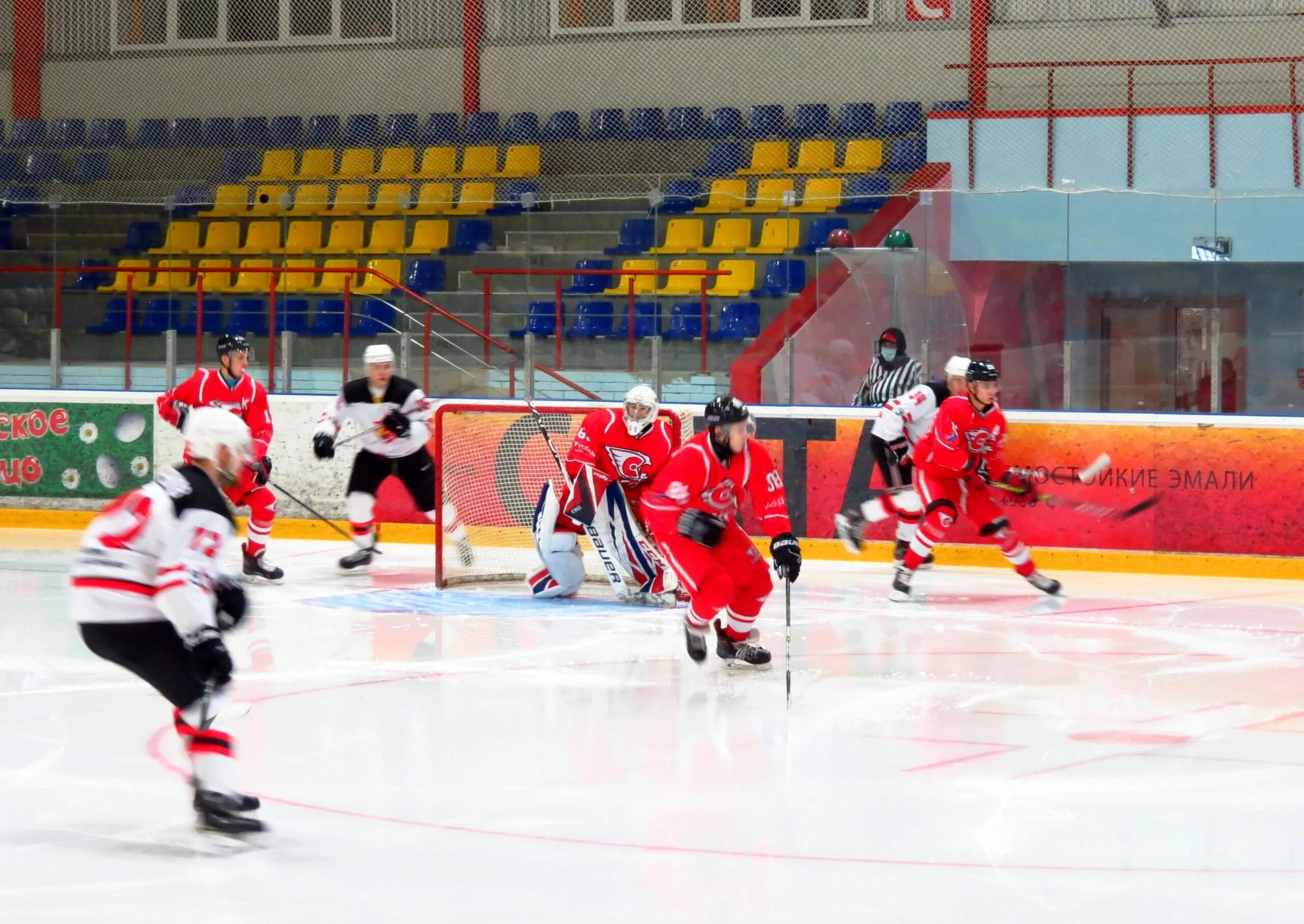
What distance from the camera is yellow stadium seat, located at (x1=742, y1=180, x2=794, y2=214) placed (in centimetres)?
1101

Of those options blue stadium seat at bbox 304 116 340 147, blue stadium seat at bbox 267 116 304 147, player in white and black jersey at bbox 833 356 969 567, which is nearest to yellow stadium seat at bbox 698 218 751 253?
player in white and black jersey at bbox 833 356 969 567

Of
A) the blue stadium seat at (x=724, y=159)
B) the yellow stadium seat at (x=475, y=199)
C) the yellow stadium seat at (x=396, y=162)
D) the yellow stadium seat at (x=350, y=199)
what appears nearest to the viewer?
the yellow stadium seat at (x=475, y=199)

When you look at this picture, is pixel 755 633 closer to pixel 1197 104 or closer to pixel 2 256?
pixel 2 256

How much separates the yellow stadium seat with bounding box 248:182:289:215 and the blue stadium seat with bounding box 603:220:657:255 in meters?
2.71

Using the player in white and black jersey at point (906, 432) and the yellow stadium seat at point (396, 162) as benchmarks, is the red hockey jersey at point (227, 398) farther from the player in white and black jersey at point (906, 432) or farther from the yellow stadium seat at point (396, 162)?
the yellow stadium seat at point (396, 162)

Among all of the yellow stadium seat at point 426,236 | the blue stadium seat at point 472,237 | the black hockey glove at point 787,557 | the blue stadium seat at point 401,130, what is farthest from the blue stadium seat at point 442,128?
the black hockey glove at point 787,557

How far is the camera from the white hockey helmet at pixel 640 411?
758 centimetres

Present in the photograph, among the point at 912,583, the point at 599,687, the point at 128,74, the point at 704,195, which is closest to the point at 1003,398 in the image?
the point at 912,583

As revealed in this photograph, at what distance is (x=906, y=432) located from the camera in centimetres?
876

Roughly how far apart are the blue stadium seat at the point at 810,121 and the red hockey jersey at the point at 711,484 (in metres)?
8.77

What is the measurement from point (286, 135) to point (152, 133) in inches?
49.4

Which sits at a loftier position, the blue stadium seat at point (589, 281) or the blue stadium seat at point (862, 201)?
the blue stadium seat at point (862, 201)

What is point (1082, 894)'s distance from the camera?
362cm

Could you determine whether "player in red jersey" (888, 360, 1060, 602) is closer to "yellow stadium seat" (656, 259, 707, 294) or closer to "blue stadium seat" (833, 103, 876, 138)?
"yellow stadium seat" (656, 259, 707, 294)
